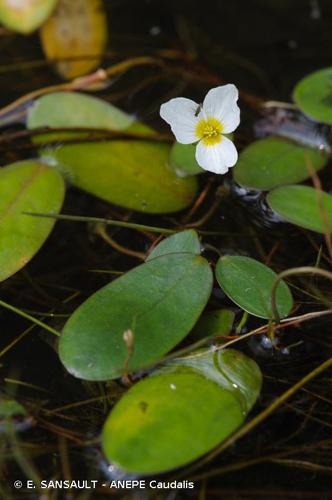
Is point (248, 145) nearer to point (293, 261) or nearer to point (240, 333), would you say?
point (293, 261)

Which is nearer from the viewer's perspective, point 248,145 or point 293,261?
point 293,261

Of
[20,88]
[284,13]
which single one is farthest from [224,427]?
[284,13]

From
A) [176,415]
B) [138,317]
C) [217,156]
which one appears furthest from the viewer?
[217,156]

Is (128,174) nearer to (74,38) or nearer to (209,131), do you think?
(209,131)

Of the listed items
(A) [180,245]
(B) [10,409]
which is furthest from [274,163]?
(B) [10,409]

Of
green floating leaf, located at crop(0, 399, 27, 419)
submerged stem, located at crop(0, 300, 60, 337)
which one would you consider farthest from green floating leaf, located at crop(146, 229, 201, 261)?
green floating leaf, located at crop(0, 399, 27, 419)

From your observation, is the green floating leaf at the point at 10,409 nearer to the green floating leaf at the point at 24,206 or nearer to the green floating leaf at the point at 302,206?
the green floating leaf at the point at 24,206
